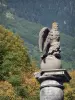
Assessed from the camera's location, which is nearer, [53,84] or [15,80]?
[53,84]

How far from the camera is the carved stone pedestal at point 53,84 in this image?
17.8m

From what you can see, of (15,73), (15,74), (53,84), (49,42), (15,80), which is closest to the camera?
(53,84)

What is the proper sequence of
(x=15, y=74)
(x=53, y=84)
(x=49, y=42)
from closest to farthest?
(x=53, y=84)
(x=49, y=42)
(x=15, y=74)

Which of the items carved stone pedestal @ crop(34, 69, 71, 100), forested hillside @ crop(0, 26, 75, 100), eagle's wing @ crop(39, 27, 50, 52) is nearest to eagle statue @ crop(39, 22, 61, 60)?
eagle's wing @ crop(39, 27, 50, 52)

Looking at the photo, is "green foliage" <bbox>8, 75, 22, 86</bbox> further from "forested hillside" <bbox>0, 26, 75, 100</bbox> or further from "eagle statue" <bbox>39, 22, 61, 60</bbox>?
"eagle statue" <bbox>39, 22, 61, 60</bbox>

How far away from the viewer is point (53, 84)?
58.9ft

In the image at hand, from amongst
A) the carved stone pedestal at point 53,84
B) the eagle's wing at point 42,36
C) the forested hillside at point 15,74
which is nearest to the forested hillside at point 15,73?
the forested hillside at point 15,74

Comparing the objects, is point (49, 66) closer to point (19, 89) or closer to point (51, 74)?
point (51, 74)

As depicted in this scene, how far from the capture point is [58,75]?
1803 cm

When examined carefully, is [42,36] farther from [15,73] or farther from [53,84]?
[15,73]

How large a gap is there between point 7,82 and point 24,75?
7.07m

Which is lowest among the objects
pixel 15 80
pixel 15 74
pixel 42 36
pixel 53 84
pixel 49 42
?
pixel 53 84

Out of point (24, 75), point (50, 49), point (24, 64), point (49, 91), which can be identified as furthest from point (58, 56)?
point (24, 64)

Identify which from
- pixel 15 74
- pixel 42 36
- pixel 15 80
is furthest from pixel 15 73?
pixel 42 36
